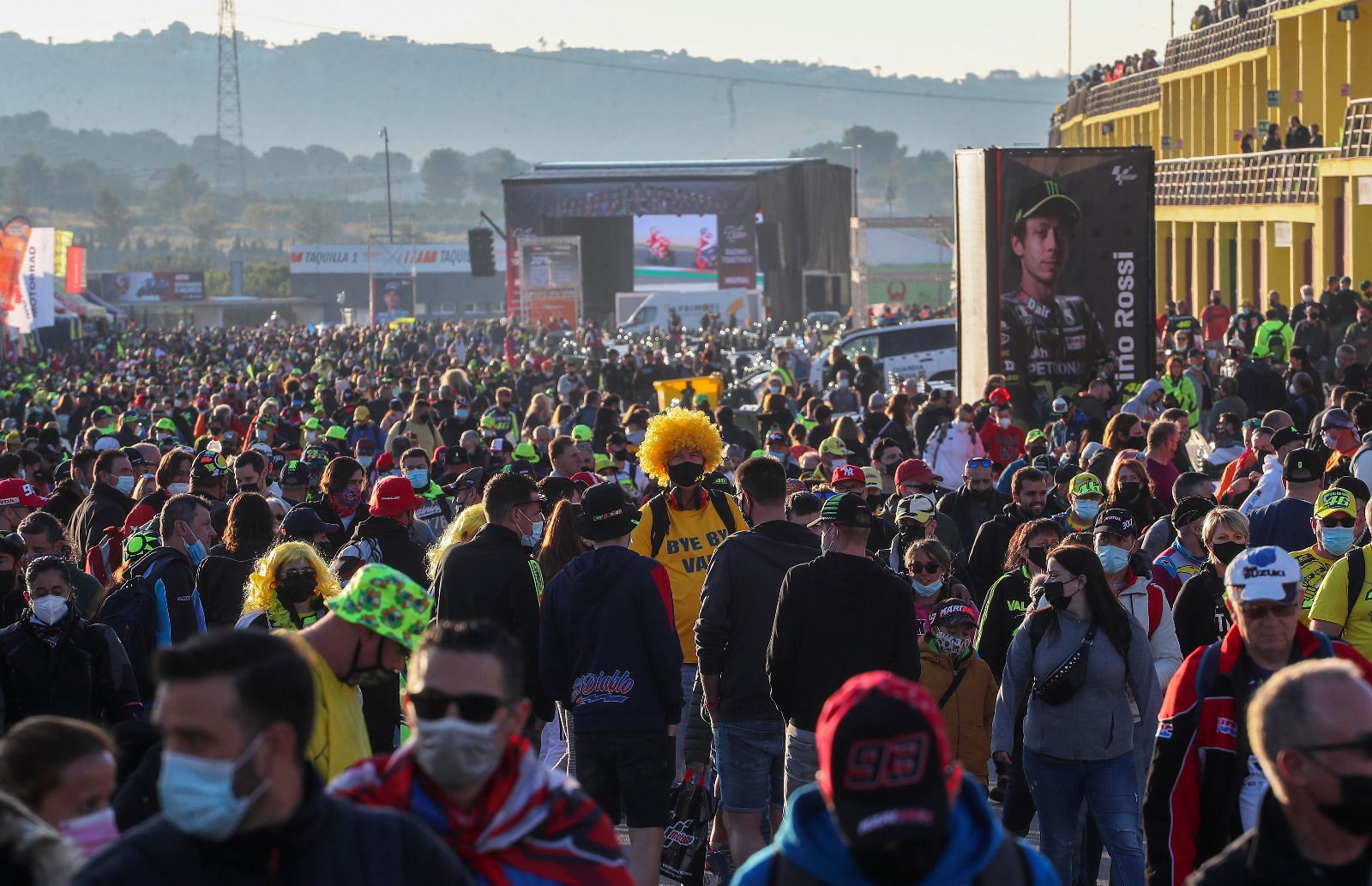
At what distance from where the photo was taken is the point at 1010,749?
22.1 feet

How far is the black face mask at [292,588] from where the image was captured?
21.4ft

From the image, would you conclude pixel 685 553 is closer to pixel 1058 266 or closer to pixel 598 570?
pixel 598 570

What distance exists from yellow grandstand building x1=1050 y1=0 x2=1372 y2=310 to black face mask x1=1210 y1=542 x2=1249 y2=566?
23.6m

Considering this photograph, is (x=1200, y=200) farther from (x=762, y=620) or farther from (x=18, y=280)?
(x=762, y=620)

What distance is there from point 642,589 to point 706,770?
1.30m

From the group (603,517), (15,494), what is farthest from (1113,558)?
A: (15,494)

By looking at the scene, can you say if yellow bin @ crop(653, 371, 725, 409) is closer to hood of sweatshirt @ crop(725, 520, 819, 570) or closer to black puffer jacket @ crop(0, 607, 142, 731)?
hood of sweatshirt @ crop(725, 520, 819, 570)

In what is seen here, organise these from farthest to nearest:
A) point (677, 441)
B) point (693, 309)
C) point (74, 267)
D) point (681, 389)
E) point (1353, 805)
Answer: point (693, 309) < point (74, 267) < point (681, 389) < point (677, 441) < point (1353, 805)

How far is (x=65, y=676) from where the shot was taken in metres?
6.35

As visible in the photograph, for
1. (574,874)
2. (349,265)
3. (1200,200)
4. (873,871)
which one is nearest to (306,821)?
(574,874)

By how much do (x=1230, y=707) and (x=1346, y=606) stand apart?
2.01m

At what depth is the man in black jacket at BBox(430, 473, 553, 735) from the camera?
7.36 metres

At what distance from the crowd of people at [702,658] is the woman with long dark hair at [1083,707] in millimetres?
13

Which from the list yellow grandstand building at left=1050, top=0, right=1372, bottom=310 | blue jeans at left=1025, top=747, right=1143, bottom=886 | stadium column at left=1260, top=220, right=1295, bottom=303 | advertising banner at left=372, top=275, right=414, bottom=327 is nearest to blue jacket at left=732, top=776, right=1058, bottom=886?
blue jeans at left=1025, top=747, right=1143, bottom=886
